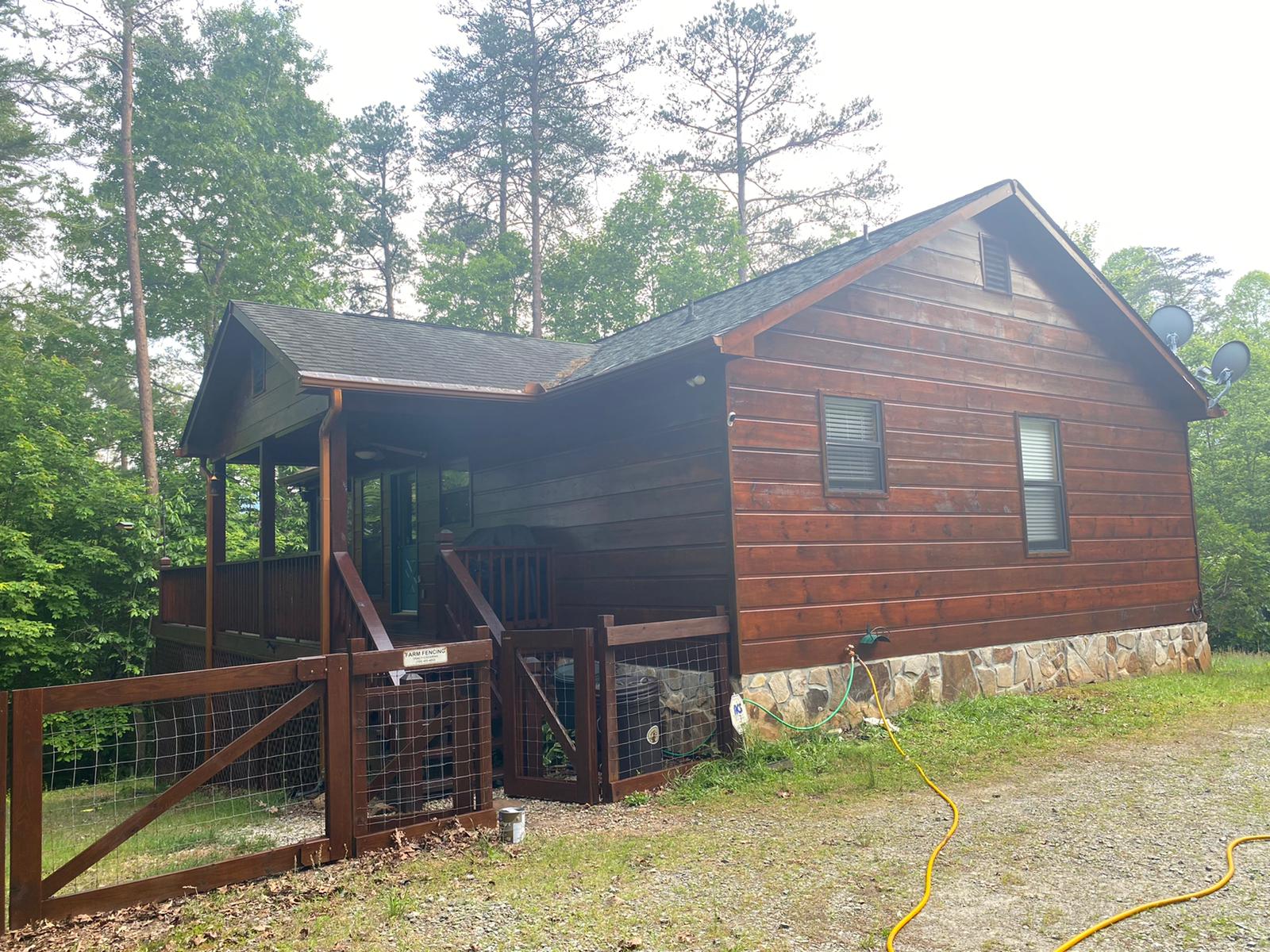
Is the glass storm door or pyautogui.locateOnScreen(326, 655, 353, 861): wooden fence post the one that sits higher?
the glass storm door

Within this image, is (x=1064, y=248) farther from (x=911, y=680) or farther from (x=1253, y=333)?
(x=1253, y=333)

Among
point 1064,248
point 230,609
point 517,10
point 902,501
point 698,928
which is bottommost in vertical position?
point 698,928

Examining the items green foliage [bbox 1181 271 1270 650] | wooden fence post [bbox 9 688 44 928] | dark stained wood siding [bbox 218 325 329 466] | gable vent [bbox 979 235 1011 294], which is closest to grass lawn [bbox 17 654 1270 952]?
wooden fence post [bbox 9 688 44 928]

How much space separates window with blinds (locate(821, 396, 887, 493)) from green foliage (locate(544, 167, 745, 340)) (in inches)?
639

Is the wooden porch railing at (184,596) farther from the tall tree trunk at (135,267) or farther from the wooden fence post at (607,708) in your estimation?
the wooden fence post at (607,708)

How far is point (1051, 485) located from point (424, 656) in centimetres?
721

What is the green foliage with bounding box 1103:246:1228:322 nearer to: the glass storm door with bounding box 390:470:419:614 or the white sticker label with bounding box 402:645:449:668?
the glass storm door with bounding box 390:470:419:614

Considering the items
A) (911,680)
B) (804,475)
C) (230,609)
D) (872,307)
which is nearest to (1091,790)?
(911,680)

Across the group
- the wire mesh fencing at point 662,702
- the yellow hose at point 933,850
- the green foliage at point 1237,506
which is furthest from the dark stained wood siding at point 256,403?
the green foliage at point 1237,506

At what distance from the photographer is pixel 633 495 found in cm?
819

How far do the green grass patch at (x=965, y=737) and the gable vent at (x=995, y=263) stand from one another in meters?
4.21

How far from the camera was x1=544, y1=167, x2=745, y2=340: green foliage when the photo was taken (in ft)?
80.0

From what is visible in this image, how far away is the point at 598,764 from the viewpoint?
6.21 metres

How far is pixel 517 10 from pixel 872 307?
19595 millimetres
